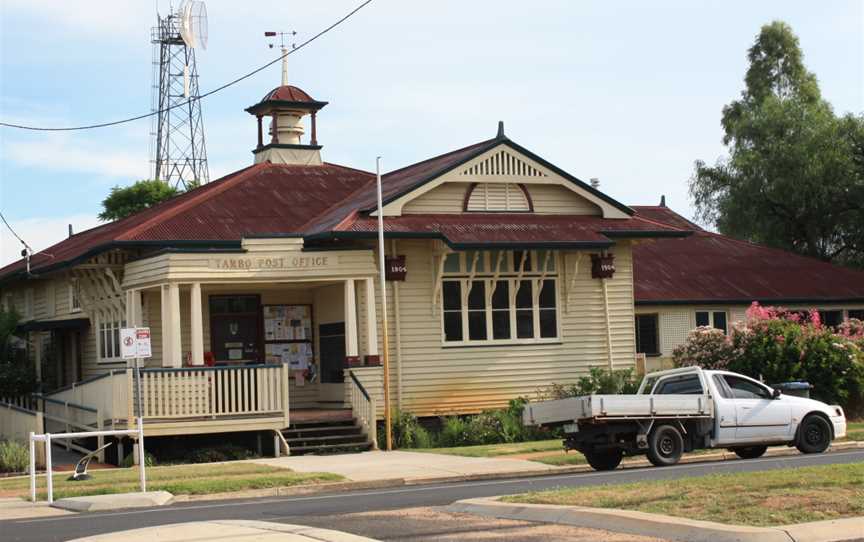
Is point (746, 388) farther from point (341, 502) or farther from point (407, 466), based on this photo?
point (341, 502)

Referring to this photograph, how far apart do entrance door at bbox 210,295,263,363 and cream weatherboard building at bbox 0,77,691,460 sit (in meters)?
0.03

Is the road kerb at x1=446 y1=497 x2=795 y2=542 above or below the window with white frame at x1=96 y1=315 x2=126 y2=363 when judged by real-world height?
below

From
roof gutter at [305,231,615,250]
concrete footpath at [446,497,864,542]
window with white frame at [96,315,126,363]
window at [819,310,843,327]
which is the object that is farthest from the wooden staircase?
window at [819,310,843,327]

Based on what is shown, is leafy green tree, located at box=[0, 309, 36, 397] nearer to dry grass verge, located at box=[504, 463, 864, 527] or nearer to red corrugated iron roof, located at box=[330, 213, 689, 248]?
red corrugated iron roof, located at box=[330, 213, 689, 248]

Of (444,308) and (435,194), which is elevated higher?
(435,194)

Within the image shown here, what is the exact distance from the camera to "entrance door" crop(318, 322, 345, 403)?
29.8m

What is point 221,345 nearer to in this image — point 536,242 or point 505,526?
point 536,242

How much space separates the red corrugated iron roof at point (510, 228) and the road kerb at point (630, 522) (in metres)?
13.5

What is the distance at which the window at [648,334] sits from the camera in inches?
1558

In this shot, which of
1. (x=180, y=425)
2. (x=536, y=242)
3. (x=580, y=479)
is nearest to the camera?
(x=580, y=479)

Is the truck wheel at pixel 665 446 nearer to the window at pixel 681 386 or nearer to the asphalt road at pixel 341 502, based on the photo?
the asphalt road at pixel 341 502

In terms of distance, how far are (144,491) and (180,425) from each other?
20.3ft

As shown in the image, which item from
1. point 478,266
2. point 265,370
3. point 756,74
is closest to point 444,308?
point 478,266

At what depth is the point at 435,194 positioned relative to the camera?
3027 centimetres
